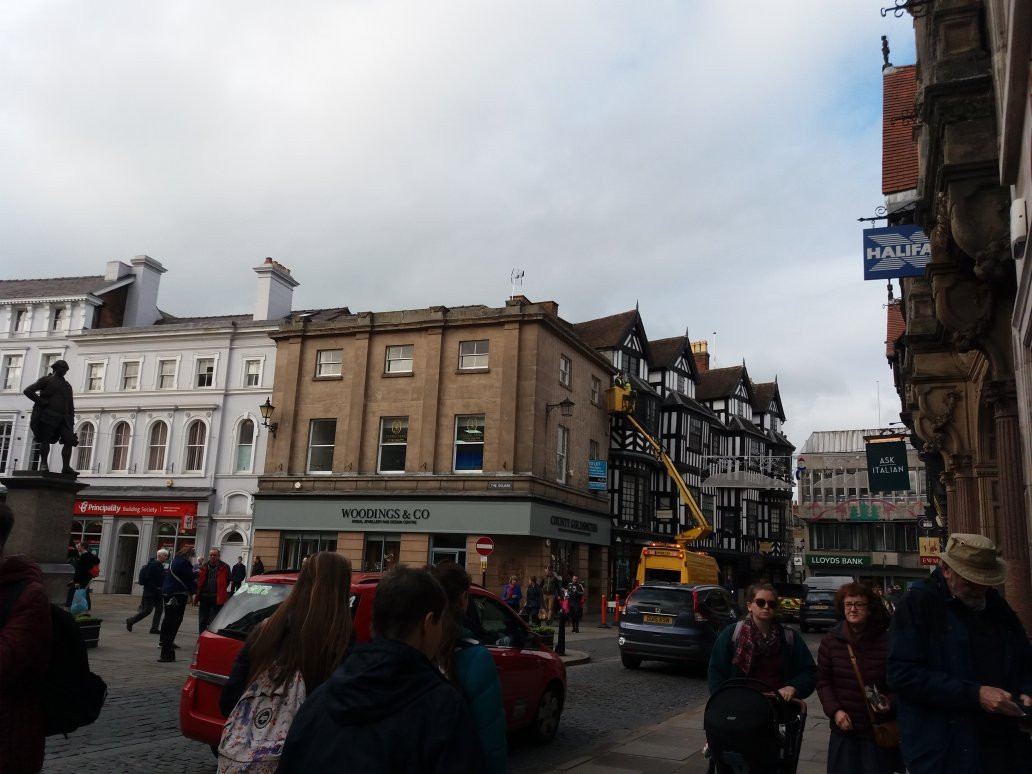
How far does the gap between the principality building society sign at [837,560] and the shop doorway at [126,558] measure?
5051cm

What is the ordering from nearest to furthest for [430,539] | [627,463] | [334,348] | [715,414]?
[430,539], [334,348], [627,463], [715,414]

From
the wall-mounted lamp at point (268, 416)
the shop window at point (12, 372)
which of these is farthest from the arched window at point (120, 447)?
the wall-mounted lamp at point (268, 416)

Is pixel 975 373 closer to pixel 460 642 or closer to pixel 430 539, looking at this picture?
pixel 460 642

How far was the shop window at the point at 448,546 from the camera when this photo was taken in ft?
101

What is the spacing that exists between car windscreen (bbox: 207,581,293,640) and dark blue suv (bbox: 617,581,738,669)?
1018 cm

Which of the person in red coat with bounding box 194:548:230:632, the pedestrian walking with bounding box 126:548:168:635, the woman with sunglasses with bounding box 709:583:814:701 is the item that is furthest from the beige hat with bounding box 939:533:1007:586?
the pedestrian walking with bounding box 126:548:168:635

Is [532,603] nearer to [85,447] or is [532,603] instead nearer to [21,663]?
[21,663]

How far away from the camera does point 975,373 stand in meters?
13.5

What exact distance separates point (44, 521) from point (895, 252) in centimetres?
→ 1503

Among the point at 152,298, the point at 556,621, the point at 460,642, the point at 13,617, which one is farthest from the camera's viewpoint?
the point at 152,298

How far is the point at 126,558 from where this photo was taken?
35.8 metres

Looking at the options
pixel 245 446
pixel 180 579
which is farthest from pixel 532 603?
pixel 245 446

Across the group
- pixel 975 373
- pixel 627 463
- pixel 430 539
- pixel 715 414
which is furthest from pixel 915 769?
pixel 715 414

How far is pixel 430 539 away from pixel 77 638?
2779 centimetres
